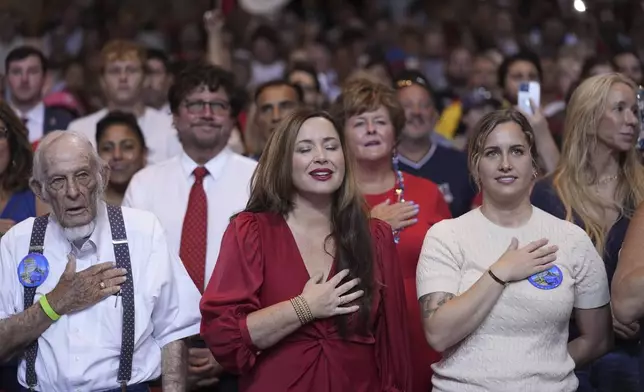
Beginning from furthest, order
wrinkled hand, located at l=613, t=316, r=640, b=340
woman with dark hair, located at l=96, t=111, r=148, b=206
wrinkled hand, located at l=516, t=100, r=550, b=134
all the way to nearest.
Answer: woman with dark hair, located at l=96, t=111, r=148, b=206, wrinkled hand, located at l=516, t=100, r=550, b=134, wrinkled hand, located at l=613, t=316, r=640, b=340

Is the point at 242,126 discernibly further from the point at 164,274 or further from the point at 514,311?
the point at 514,311

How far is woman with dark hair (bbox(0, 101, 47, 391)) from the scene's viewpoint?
511 centimetres

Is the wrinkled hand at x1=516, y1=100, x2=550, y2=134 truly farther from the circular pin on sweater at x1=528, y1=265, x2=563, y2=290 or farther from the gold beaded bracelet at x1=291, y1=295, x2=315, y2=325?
the gold beaded bracelet at x1=291, y1=295, x2=315, y2=325

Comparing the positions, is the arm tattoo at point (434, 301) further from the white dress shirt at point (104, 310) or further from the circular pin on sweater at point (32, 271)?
the circular pin on sweater at point (32, 271)

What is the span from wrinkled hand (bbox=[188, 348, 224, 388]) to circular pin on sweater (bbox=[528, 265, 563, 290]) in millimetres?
1539

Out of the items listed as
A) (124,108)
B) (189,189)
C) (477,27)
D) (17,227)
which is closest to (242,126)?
(124,108)

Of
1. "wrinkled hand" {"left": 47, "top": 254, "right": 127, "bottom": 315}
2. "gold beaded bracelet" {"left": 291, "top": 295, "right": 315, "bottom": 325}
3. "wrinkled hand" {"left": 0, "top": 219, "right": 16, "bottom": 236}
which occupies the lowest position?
"gold beaded bracelet" {"left": 291, "top": 295, "right": 315, "bottom": 325}

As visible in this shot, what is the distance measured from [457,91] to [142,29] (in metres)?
4.18

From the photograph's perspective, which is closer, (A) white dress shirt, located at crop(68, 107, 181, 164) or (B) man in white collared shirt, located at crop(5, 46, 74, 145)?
(A) white dress shirt, located at crop(68, 107, 181, 164)

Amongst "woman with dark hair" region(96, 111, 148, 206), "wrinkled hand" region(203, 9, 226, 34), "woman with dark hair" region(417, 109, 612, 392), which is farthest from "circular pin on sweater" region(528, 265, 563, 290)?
"wrinkled hand" region(203, 9, 226, 34)

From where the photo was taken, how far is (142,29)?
40.7ft

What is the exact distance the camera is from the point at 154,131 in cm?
701

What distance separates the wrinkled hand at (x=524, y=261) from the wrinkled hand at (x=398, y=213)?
35.1 inches

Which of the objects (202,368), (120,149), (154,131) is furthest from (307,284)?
(154,131)
